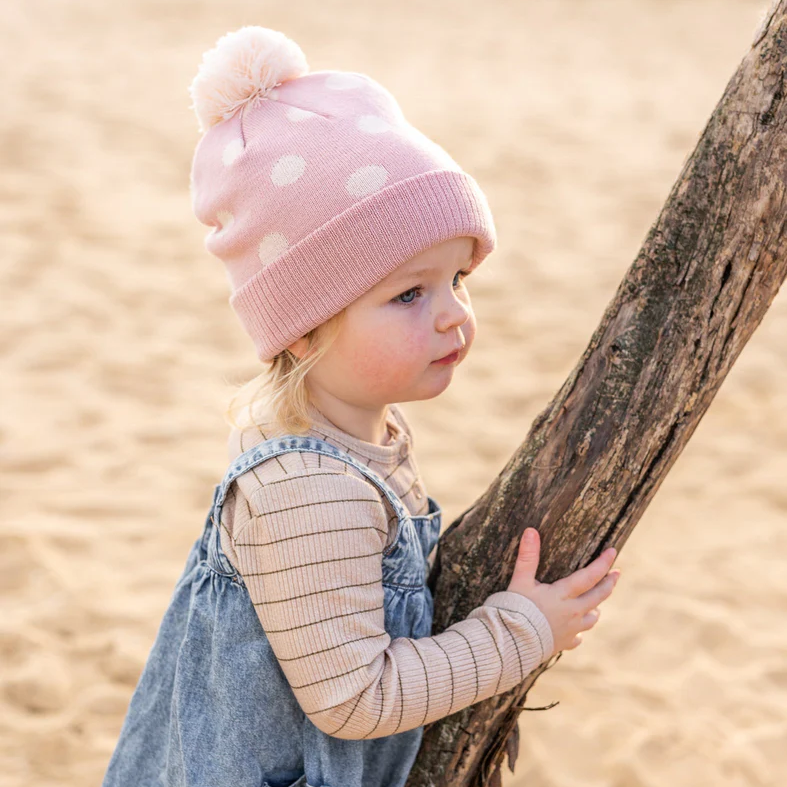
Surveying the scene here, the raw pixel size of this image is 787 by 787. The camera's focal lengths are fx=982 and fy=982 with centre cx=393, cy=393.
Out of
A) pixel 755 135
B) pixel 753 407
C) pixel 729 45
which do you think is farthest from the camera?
pixel 729 45

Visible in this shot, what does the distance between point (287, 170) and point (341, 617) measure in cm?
71

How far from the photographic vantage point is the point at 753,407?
192 inches

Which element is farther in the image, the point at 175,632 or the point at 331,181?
the point at 175,632

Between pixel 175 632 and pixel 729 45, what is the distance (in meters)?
11.5

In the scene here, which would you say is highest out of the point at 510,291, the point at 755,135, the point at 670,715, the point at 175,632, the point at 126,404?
the point at 510,291

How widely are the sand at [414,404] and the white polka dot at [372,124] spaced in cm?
66

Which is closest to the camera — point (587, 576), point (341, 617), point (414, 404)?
point (341, 617)

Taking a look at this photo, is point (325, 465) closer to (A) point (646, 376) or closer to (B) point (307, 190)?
(B) point (307, 190)

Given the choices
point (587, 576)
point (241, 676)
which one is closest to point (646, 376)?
point (587, 576)

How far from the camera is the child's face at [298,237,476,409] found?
160 cm

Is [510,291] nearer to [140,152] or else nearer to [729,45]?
[140,152]

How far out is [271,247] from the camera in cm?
161

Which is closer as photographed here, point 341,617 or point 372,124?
point 341,617

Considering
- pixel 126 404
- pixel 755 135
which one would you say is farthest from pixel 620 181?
pixel 755 135
